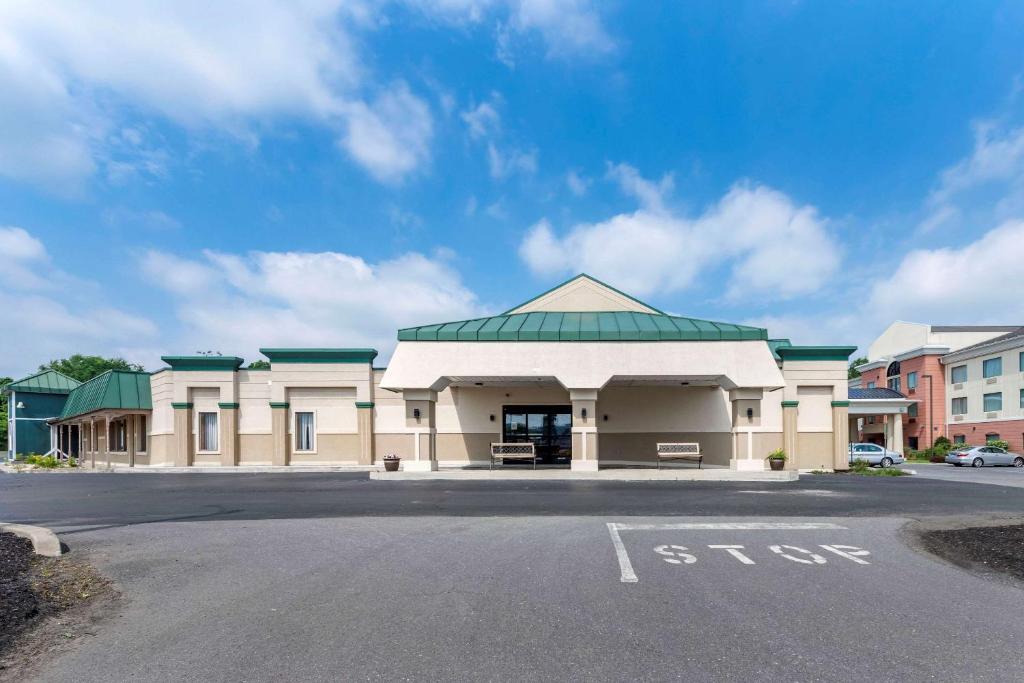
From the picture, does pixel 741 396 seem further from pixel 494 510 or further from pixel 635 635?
pixel 635 635

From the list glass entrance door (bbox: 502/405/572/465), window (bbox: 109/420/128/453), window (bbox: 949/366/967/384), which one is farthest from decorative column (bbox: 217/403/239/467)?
window (bbox: 949/366/967/384)

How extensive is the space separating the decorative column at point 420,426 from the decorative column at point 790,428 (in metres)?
14.6

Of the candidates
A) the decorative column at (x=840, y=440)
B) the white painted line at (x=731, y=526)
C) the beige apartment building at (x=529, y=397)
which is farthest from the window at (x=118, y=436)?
the decorative column at (x=840, y=440)

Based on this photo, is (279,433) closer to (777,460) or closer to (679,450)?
(679,450)

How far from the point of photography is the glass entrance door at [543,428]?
29.1 m

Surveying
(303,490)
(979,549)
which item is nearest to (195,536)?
(303,490)

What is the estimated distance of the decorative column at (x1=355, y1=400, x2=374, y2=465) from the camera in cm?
2903

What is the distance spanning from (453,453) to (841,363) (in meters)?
16.6

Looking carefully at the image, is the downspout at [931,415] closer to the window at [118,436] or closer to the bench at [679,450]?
the bench at [679,450]

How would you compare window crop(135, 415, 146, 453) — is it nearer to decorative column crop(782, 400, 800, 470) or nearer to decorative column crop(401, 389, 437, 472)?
decorative column crop(401, 389, 437, 472)

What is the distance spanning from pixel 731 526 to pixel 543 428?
1857 centimetres

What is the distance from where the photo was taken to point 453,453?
2872cm

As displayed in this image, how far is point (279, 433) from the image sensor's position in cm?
2939

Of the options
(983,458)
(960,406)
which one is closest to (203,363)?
(983,458)
